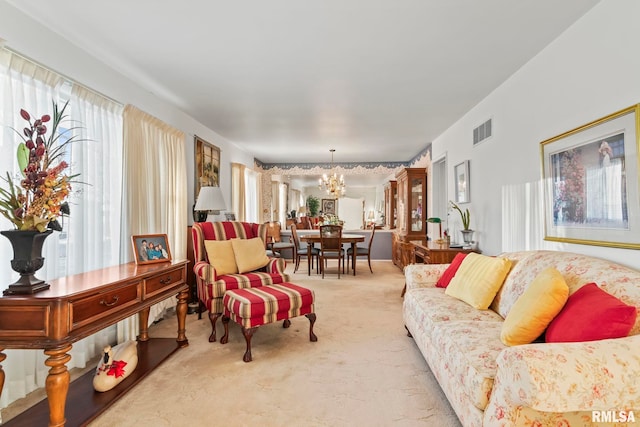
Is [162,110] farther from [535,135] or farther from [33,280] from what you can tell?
[535,135]

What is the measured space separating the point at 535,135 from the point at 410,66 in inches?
48.9

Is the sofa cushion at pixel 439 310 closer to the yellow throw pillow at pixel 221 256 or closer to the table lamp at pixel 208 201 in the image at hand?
the yellow throw pillow at pixel 221 256

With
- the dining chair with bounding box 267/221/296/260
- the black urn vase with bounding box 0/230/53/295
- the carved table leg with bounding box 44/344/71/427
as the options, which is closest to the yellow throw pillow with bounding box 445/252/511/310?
the carved table leg with bounding box 44/344/71/427

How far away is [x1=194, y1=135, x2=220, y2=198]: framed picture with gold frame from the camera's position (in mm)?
4836

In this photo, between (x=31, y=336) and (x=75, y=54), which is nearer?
(x=31, y=336)

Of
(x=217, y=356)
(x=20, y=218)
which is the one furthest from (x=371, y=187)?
(x=20, y=218)

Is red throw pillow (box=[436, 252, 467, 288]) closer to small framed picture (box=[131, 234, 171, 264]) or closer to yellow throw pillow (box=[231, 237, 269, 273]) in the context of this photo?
yellow throw pillow (box=[231, 237, 269, 273])

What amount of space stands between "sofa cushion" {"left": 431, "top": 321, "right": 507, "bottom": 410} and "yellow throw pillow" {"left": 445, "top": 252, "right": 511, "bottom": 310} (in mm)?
346

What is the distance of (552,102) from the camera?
2.58m

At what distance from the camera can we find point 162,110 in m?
3.92

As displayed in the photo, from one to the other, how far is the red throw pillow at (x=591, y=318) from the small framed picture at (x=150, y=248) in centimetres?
276

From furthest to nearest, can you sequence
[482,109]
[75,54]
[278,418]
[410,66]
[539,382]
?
[482,109] → [410,66] → [75,54] → [278,418] → [539,382]

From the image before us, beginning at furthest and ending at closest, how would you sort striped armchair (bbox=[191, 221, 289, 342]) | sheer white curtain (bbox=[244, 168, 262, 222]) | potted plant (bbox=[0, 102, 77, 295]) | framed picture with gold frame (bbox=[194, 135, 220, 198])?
sheer white curtain (bbox=[244, 168, 262, 222])
framed picture with gold frame (bbox=[194, 135, 220, 198])
striped armchair (bbox=[191, 221, 289, 342])
potted plant (bbox=[0, 102, 77, 295])

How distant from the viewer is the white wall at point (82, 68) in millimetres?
2150
